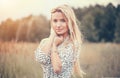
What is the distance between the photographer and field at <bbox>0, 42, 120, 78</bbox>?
2295 millimetres

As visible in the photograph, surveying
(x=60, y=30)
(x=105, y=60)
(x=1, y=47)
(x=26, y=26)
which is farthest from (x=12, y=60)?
(x=105, y=60)

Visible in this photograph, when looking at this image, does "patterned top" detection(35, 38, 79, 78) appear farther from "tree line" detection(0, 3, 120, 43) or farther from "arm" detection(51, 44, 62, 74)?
"tree line" detection(0, 3, 120, 43)

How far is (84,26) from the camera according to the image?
2.35 meters

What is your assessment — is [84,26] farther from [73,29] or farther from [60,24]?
[60,24]

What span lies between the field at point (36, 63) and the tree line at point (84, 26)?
6 cm

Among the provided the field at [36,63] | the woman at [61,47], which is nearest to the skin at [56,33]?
the woman at [61,47]

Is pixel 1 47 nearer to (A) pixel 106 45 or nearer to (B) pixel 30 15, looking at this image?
(B) pixel 30 15

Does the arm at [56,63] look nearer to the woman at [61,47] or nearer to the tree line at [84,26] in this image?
the woman at [61,47]

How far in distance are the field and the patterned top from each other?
0.14 ft

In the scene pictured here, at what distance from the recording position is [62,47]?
230 centimetres

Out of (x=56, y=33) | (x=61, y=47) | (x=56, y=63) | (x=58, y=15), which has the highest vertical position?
(x=58, y=15)

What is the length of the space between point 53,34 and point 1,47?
0.42 m

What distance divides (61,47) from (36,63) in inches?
9.0

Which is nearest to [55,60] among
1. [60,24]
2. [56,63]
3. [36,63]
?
[56,63]
